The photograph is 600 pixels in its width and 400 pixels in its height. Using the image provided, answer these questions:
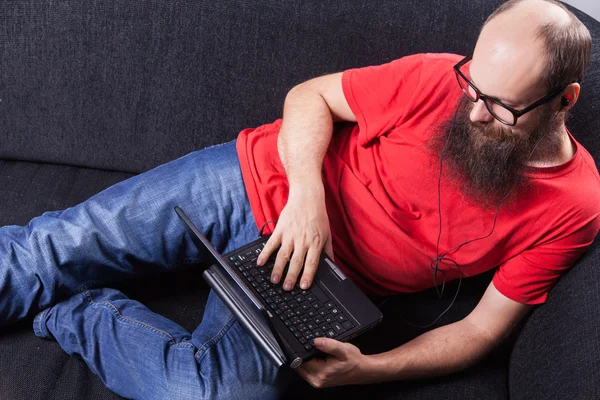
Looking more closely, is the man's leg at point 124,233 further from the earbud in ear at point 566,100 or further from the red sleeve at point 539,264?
the earbud in ear at point 566,100

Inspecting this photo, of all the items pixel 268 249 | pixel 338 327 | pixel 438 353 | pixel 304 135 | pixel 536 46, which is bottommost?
pixel 438 353

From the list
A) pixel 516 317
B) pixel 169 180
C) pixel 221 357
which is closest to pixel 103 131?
pixel 169 180

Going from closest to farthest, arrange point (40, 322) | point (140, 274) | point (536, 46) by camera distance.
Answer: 1. point (536, 46)
2. point (40, 322)
3. point (140, 274)

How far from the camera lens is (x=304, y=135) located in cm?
142

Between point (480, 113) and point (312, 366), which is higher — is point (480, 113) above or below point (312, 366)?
above

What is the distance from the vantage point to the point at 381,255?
1.38 meters

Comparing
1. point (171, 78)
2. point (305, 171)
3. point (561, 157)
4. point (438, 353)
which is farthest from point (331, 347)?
point (171, 78)

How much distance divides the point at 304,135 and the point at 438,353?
21.3 inches

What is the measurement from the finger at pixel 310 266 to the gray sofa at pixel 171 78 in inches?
10.9

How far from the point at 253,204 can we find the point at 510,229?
1.77 ft

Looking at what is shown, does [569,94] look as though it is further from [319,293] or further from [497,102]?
[319,293]

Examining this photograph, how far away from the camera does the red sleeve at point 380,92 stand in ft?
4.56

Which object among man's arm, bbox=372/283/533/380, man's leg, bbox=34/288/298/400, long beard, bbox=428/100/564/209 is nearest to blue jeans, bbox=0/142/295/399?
man's leg, bbox=34/288/298/400

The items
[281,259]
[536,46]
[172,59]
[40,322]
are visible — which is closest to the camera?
[536,46]
